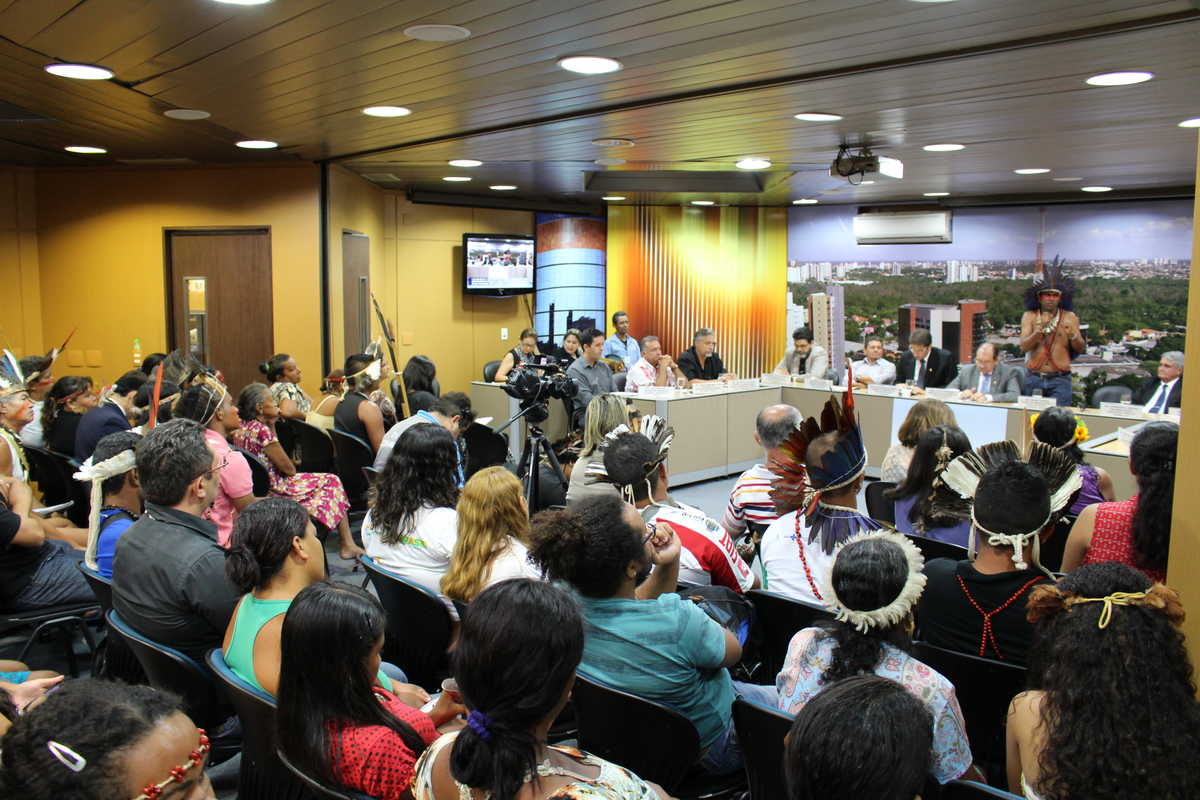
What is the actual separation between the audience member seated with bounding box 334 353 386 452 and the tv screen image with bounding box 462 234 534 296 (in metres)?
4.80

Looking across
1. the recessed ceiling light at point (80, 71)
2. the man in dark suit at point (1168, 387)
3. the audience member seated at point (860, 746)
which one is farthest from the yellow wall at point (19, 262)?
the man in dark suit at point (1168, 387)

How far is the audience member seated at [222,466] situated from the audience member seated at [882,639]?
9.20ft

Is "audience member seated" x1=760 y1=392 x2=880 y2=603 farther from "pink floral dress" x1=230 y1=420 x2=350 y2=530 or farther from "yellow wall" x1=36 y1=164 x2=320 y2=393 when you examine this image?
"yellow wall" x1=36 y1=164 x2=320 y2=393

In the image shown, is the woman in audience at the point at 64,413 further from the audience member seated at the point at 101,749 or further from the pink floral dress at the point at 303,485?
the audience member seated at the point at 101,749

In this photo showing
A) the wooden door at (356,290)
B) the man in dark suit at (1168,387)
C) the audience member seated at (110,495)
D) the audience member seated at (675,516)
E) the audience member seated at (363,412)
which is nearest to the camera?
the audience member seated at (675,516)

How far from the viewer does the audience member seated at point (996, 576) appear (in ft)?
8.02

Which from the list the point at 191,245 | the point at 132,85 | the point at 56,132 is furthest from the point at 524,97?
the point at 191,245

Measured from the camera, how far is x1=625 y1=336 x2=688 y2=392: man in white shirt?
841 centimetres

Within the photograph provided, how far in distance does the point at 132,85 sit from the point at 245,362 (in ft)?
12.0

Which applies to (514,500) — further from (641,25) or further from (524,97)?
(524,97)

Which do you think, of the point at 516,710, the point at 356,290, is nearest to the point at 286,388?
the point at 356,290

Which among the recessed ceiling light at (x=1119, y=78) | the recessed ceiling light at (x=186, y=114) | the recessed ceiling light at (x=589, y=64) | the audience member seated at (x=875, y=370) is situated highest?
the recessed ceiling light at (x=186, y=114)

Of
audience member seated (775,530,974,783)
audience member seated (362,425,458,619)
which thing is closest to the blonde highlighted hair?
audience member seated (362,425,458,619)

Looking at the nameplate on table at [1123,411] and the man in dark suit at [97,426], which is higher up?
the man in dark suit at [97,426]
